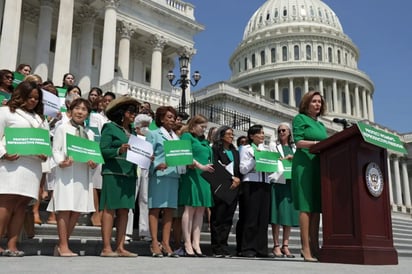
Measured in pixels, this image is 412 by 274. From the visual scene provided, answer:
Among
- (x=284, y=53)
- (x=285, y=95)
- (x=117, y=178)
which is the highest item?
(x=284, y=53)

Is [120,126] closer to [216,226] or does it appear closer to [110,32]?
[216,226]

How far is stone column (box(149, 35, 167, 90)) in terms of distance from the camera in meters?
34.3

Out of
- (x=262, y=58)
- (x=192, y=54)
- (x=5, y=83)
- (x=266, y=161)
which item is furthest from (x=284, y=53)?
(x=5, y=83)

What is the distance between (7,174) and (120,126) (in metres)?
1.72

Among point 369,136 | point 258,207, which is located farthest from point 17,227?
point 369,136

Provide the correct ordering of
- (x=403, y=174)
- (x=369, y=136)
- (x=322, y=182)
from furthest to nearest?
(x=403, y=174)
(x=322, y=182)
(x=369, y=136)

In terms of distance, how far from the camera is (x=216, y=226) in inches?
295

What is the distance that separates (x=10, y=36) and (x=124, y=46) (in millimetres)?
9984

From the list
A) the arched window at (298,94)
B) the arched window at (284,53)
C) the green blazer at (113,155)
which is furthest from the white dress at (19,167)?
the arched window at (284,53)

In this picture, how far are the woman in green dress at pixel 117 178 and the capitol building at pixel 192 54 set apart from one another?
14.5m

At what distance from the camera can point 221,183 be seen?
7.52m

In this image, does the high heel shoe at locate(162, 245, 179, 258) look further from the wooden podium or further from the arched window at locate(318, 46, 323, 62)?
the arched window at locate(318, 46, 323, 62)

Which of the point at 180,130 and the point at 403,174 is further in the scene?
the point at 403,174

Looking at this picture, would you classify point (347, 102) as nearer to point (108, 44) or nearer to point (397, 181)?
point (397, 181)
